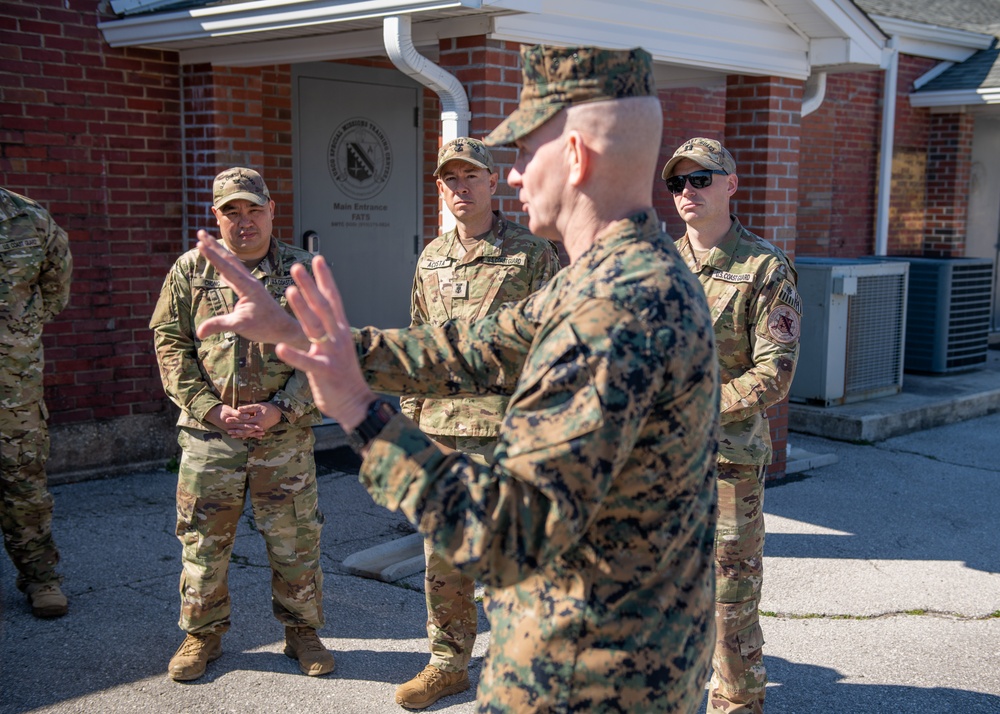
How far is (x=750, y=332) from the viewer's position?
3844mm

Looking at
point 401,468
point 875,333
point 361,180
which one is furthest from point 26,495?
point 875,333

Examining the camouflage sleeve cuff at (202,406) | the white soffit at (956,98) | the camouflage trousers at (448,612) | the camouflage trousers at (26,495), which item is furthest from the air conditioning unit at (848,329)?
the camouflage trousers at (26,495)

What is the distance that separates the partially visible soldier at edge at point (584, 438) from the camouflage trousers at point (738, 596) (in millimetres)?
1679

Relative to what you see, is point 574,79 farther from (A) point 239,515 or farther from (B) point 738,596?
(A) point 239,515

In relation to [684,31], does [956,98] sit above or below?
above

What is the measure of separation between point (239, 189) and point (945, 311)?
27.9ft

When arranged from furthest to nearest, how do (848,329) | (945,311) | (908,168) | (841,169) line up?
(908,168) < (841,169) < (945,311) < (848,329)

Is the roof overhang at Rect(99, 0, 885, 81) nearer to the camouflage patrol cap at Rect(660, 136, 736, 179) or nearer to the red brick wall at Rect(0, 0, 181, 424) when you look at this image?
the red brick wall at Rect(0, 0, 181, 424)

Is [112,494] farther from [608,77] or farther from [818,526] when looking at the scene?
[608,77]

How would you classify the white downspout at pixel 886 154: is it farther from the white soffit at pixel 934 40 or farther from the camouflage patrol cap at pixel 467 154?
the camouflage patrol cap at pixel 467 154

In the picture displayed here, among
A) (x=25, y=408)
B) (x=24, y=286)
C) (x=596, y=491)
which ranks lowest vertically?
(x=25, y=408)

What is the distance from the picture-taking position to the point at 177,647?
14.4 ft

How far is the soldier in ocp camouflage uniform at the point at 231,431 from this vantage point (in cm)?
403

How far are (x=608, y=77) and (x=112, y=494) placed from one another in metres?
5.37
